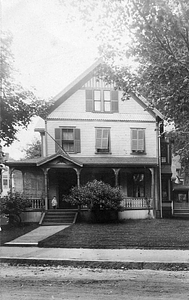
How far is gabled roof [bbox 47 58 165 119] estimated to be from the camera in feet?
26.8

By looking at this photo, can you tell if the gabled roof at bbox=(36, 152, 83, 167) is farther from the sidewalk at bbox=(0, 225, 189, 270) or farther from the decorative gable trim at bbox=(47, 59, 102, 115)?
the sidewalk at bbox=(0, 225, 189, 270)

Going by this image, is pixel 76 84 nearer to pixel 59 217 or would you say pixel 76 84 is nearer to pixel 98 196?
pixel 59 217

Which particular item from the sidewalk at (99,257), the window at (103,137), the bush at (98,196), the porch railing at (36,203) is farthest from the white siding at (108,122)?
the sidewalk at (99,257)

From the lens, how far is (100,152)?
33.0 feet

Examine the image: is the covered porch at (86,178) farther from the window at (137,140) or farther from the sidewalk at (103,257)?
the sidewalk at (103,257)

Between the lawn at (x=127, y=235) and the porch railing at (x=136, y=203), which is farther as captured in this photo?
the porch railing at (x=136, y=203)

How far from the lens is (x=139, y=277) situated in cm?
597

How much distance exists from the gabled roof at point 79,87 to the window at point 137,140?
0.70 metres

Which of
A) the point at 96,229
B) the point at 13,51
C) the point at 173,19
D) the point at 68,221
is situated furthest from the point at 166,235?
the point at 13,51

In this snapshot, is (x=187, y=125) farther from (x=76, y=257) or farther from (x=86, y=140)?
(x=76, y=257)

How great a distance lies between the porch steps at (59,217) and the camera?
980 cm

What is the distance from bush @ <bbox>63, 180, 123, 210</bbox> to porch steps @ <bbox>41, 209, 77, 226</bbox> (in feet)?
1.40

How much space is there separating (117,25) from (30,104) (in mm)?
2874

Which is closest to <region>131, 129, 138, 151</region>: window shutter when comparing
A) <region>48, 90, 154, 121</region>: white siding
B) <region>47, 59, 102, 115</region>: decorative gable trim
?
<region>48, 90, 154, 121</region>: white siding
